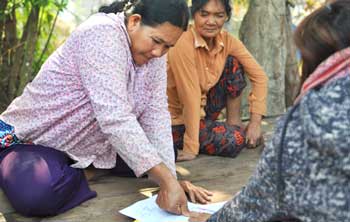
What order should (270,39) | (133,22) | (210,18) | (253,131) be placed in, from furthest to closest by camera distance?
1. (270,39)
2. (253,131)
3. (210,18)
4. (133,22)

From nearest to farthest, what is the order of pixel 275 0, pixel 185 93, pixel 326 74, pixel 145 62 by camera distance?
1. pixel 326 74
2. pixel 145 62
3. pixel 185 93
4. pixel 275 0

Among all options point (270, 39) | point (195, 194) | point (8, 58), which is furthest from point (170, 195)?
point (8, 58)

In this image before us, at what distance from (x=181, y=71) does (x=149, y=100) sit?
0.49 metres

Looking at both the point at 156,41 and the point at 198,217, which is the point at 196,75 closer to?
the point at 156,41

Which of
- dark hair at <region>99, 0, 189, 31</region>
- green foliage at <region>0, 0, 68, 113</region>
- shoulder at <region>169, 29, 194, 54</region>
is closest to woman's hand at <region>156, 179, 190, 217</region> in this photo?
dark hair at <region>99, 0, 189, 31</region>

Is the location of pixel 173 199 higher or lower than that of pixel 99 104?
lower

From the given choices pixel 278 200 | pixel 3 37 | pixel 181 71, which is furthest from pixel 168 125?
pixel 3 37

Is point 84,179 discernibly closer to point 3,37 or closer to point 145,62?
point 145,62

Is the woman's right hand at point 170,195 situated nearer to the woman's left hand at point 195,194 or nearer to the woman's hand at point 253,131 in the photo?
the woman's left hand at point 195,194

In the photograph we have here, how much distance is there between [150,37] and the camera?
7.75 ft

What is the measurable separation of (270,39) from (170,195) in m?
2.36

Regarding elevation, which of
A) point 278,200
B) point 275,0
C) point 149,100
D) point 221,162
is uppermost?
point 275,0

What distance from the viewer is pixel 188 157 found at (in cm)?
317

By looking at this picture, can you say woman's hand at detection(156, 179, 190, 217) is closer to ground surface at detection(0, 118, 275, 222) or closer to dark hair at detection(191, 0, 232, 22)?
ground surface at detection(0, 118, 275, 222)
